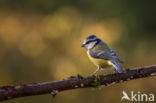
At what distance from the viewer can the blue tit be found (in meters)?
3.82

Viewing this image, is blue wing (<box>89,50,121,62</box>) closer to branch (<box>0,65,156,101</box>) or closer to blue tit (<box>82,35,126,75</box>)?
blue tit (<box>82,35,126,75</box>)

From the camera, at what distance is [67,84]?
125 inches

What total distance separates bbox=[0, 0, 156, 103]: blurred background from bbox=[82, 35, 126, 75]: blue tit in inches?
131

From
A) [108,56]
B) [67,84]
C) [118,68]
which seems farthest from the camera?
[108,56]

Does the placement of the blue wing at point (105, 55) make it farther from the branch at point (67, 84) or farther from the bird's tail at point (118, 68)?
the branch at point (67, 84)

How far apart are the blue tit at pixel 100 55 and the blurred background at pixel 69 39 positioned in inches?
131

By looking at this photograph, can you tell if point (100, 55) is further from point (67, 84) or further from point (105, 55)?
point (67, 84)

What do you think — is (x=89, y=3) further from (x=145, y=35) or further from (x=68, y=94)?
(x=68, y=94)

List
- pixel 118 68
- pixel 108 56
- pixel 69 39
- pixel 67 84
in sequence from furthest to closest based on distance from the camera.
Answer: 1. pixel 69 39
2. pixel 108 56
3. pixel 118 68
4. pixel 67 84

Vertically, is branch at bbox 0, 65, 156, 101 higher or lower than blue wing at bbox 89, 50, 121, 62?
lower

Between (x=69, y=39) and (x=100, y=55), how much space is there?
4.39 m

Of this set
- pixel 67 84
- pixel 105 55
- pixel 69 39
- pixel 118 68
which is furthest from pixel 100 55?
pixel 69 39

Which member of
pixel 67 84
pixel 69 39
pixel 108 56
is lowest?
pixel 67 84

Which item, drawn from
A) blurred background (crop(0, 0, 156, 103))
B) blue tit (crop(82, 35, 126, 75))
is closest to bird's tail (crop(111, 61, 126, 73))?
blue tit (crop(82, 35, 126, 75))
